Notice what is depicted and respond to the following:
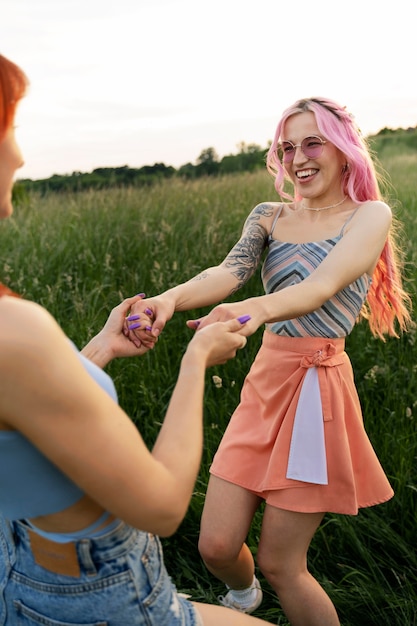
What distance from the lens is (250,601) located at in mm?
2799

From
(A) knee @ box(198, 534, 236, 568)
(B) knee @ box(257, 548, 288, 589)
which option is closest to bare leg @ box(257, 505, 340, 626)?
(B) knee @ box(257, 548, 288, 589)

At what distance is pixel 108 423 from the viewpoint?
3.81ft

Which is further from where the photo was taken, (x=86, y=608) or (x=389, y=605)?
(x=389, y=605)

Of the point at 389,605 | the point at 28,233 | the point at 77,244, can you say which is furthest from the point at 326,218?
the point at 28,233

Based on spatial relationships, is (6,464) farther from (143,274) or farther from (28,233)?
(28,233)

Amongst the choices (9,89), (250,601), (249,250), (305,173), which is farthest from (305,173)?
(9,89)

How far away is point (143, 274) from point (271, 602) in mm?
2735

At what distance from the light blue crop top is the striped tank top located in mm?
1473

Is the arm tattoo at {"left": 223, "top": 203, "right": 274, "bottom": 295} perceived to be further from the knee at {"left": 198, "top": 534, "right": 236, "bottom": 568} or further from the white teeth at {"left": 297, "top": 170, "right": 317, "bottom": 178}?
the knee at {"left": 198, "top": 534, "right": 236, "bottom": 568}

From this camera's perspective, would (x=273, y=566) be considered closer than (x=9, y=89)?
No

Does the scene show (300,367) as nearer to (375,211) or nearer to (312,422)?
(312,422)

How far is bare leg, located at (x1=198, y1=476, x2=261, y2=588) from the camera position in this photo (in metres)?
2.53

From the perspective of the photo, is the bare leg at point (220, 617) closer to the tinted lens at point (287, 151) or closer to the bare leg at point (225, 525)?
the bare leg at point (225, 525)

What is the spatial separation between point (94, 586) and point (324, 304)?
1.58 m
